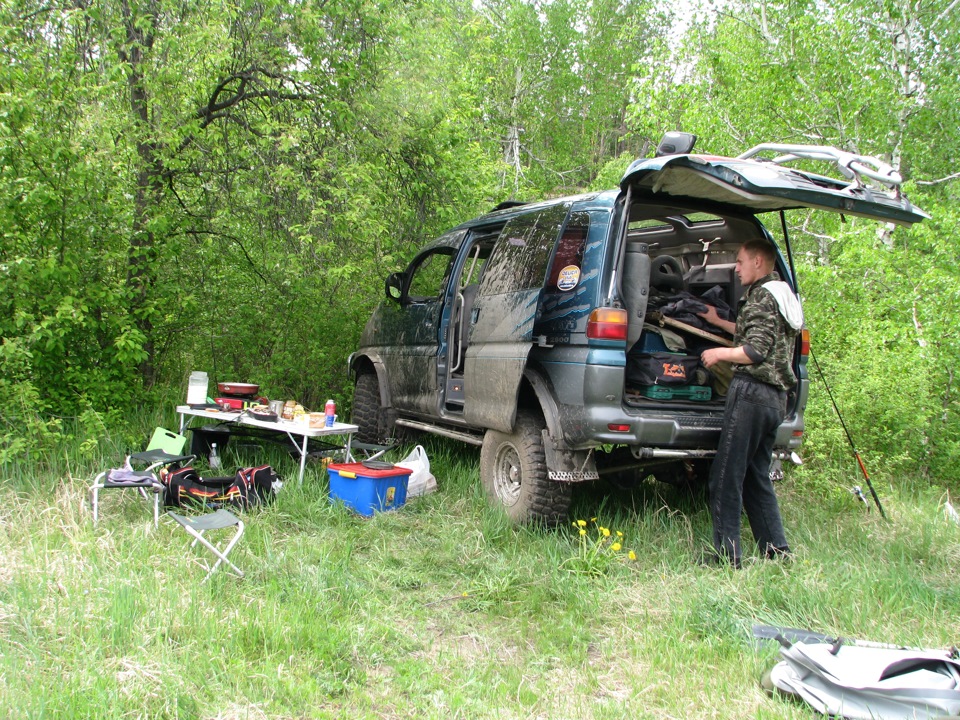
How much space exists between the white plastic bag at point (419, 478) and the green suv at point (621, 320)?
39cm

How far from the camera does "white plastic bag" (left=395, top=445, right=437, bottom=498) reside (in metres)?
5.57

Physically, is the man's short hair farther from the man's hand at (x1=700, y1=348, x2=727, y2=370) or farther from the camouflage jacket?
the man's hand at (x1=700, y1=348, x2=727, y2=370)

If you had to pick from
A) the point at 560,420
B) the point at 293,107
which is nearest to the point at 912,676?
the point at 560,420

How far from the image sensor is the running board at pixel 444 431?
548 centimetres

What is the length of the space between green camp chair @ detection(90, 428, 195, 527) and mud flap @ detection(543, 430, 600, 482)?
7.37 feet

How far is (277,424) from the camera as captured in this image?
5.62 metres

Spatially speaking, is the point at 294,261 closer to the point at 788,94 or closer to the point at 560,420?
the point at 560,420

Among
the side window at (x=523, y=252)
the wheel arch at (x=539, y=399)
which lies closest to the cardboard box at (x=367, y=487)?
the wheel arch at (x=539, y=399)

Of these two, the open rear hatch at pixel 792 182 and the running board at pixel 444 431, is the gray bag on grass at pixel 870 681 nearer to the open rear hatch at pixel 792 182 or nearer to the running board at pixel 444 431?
the open rear hatch at pixel 792 182

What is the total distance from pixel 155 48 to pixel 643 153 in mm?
15400

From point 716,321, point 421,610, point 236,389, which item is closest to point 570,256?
point 716,321

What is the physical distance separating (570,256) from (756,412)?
136cm

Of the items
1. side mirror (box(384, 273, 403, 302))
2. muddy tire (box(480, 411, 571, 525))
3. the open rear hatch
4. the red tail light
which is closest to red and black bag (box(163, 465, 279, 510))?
muddy tire (box(480, 411, 571, 525))

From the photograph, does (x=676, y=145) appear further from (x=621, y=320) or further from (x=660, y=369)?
(x=660, y=369)
